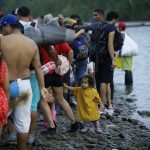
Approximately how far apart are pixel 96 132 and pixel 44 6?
100 meters

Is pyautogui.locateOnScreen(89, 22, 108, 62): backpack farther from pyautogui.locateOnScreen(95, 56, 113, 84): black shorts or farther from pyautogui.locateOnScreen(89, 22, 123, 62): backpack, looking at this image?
pyautogui.locateOnScreen(95, 56, 113, 84): black shorts

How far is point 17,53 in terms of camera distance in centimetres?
773

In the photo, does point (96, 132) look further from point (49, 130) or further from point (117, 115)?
point (117, 115)

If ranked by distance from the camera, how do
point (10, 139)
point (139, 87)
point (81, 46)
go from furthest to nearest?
1. point (139, 87)
2. point (81, 46)
3. point (10, 139)

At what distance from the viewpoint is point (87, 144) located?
9.19m

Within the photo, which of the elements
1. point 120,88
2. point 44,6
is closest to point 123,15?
point 44,6

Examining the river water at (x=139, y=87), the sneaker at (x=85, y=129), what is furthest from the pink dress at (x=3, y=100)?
the river water at (x=139, y=87)

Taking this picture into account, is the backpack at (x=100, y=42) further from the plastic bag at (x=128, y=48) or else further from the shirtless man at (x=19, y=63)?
the plastic bag at (x=128, y=48)

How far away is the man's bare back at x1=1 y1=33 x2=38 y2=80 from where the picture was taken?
7.72 metres

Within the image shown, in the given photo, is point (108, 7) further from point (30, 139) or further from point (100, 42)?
point (30, 139)

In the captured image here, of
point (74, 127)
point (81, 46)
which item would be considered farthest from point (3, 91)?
point (81, 46)

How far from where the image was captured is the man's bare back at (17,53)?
25.3ft

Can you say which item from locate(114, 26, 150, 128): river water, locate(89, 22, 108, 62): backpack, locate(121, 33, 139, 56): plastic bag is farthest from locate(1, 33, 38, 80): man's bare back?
locate(121, 33, 139, 56): plastic bag

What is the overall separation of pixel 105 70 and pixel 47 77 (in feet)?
7.86
